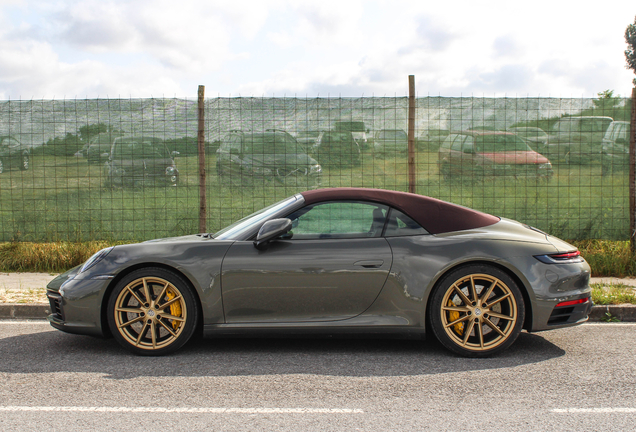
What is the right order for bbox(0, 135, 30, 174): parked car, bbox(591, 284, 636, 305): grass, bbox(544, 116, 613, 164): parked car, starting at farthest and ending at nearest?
bbox(0, 135, 30, 174): parked car
bbox(544, 116, 613, 164): parked car
bbox(591, 284, 636, 305): grass

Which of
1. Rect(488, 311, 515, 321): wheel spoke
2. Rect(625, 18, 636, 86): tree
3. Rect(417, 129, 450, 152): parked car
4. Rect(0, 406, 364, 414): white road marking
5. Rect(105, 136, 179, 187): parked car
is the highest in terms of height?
Rect(625, 18, 636, 86): tree

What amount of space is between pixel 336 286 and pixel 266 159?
15.0 ft

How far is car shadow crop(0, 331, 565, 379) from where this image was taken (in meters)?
4.13

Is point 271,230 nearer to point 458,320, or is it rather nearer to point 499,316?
point 458,320

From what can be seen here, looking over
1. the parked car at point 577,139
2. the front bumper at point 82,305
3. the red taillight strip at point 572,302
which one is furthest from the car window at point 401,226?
the parked car at point 577,139

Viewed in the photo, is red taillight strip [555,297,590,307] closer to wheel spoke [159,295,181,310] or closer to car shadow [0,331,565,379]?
car shadow [0,331,565,379]

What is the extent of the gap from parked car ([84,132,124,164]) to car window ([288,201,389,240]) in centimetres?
528

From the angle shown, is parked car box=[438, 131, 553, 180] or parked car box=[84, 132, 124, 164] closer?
parked car box=[438, 131, 553, 180]

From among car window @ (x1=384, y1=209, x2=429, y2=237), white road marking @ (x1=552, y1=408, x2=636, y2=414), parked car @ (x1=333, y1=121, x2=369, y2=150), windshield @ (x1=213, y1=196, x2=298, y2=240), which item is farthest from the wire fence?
white road marking @ (x1=552, y1=408, x2=636, y2=414)

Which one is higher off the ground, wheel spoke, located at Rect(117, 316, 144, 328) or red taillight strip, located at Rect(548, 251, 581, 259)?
red taillight strip, located at Rect(548, 251, 581, 259)

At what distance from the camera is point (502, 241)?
14.6ft

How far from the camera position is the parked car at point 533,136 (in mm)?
8617

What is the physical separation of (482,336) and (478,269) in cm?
51

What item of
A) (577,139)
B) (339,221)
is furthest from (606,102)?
(339,221)
